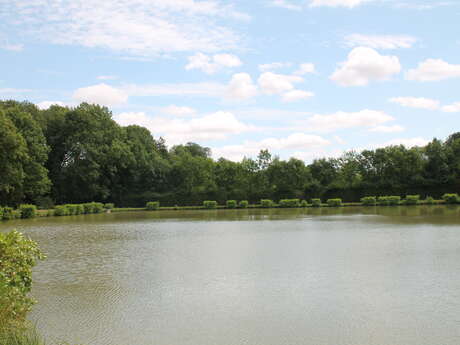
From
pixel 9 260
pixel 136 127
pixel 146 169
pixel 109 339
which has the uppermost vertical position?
pixel 136 127

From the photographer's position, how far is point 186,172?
5556 centimetres

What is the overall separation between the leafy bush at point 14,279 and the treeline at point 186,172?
36.9m

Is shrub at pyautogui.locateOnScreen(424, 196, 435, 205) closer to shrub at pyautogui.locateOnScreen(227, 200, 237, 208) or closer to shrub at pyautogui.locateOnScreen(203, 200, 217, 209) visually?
shrub at pyautogui.locateOnScreen(227, 200, 237, 208)

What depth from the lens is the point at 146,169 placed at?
2174 inches

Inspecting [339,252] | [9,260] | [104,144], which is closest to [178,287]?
[9,260]

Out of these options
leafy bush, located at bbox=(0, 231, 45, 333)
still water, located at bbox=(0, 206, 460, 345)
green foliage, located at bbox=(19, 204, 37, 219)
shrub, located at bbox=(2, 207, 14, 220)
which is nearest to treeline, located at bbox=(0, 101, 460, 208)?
green foliage, located at bbox=(19, 204, 37, 219)

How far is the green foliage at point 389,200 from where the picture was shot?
146 feet

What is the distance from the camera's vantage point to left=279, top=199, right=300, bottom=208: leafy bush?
47406 mm

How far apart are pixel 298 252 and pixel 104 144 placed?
132 ft

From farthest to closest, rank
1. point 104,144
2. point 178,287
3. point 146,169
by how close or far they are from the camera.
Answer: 1. point 146,169
2. point 104,144
3. point 178,287

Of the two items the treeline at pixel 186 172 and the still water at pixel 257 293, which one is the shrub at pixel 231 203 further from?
the still water at pixel 257 293

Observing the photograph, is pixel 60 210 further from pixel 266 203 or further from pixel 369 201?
pixel 369 201

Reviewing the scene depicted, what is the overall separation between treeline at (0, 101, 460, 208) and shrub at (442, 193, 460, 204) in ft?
10.9

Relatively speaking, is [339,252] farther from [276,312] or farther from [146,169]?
[146,169]
